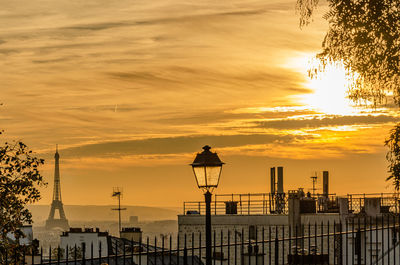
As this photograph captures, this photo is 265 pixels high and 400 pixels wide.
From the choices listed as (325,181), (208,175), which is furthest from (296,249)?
(325,181)

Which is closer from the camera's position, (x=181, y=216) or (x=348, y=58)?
(x=348, y=58)

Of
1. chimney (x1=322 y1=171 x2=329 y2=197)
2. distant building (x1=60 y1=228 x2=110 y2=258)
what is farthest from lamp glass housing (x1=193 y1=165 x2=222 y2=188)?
chimney (x1=322 y1=171 x2=329 y2=197)

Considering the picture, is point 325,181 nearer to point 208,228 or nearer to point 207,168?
point 207,168

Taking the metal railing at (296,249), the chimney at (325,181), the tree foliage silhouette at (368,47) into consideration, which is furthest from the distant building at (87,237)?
the tree foliage silhouette at (368,47)

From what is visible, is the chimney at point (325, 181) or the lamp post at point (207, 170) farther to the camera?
the chimney at point (325, 181)

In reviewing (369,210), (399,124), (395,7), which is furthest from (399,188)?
(369,210)

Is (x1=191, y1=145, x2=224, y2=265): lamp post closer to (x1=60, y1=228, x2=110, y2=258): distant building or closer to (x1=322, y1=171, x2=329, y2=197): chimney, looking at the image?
(x1=60, y1=228, x2=110, y2=258): distant building

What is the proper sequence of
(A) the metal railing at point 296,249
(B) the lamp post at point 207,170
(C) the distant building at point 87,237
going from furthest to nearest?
(C) the distant building at point 87,237, (B) the lamp post at point 207,170, (A) the metal railing at point 296,249

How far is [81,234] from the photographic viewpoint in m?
51.2

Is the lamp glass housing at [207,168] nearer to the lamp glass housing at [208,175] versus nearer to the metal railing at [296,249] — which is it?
the lamp glass housing at [208,175]

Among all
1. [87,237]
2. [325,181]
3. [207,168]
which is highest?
[325,181]

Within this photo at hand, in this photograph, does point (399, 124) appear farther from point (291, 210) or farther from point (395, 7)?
point (291, 210)

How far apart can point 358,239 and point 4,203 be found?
302 inches

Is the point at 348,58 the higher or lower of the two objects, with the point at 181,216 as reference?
higher
